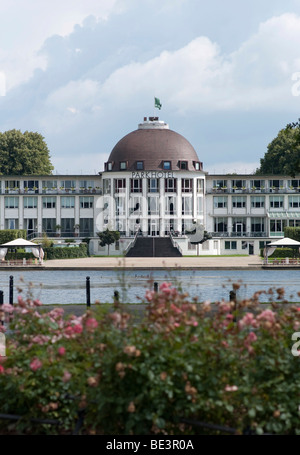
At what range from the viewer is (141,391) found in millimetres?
7406

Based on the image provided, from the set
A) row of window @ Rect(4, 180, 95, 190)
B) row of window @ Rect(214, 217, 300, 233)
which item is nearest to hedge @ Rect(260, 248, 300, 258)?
row of window @ Rect(214, 217, 300, 233)

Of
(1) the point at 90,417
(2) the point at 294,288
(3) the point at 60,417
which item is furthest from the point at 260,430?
(2) the point at 294,288

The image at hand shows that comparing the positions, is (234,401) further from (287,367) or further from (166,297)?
(166,297)

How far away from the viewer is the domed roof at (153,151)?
316ft

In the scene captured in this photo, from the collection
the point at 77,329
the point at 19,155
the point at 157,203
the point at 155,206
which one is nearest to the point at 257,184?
the point at 157,203

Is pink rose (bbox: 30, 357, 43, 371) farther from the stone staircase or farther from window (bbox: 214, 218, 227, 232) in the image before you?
window (bbox: 214, 218, 227, 232)

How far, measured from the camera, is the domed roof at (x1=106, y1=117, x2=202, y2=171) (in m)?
96.2

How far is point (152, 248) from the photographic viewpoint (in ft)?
279

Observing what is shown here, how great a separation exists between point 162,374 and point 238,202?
9114cm

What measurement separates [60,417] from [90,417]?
58cm

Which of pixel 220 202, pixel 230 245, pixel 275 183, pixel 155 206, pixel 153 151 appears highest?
pixel 153 151

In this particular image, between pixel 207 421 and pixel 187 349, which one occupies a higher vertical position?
pixel 187 349

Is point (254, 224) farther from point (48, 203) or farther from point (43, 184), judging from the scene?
point (43, 184)
